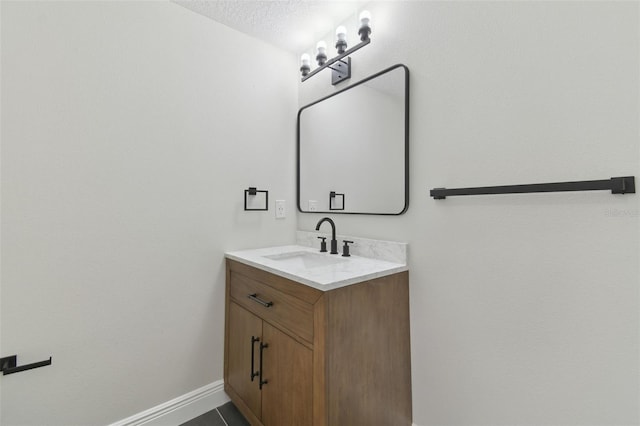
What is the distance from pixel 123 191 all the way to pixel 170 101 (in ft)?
1.75

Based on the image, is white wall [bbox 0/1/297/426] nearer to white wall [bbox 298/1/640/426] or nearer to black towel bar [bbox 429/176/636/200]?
white wall [bbox 298/1/640/426]

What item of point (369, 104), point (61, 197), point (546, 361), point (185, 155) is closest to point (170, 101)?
point (185, 155)

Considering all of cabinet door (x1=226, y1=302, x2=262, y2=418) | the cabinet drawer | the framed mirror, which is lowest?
cabinet door (x1=226, y1=302, x2=262, y2=418)

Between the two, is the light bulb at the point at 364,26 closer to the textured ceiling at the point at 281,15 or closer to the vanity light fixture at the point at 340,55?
the vanity light fixture at the point at 340,55

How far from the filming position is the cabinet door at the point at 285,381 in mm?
1068

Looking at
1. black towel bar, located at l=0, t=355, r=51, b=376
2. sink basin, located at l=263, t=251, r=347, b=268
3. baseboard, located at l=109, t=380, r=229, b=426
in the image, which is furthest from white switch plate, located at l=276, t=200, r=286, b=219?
black towel bar, located at l=0, t=355, r=51, b=376

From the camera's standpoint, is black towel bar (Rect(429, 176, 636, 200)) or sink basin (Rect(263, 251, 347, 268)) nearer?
black towel bar (Rect(429, 176, 636, 200))

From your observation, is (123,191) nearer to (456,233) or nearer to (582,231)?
(456,233)

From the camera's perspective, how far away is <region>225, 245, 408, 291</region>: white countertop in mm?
1055

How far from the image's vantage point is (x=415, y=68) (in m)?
1.33

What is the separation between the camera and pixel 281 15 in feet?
5.34

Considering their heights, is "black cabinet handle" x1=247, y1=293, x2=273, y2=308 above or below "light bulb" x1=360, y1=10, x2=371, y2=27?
below

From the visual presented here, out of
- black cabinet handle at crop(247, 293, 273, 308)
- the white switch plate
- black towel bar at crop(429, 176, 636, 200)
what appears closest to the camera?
black towel bar at crop(429, 176, 636, 200)

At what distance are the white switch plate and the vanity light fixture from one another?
0.83 meters
